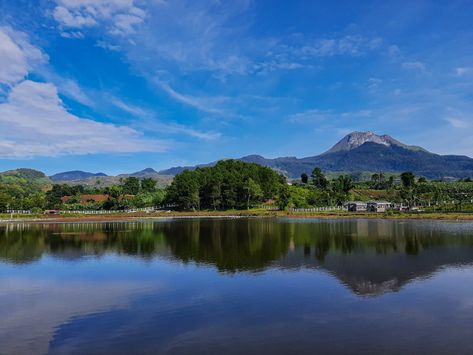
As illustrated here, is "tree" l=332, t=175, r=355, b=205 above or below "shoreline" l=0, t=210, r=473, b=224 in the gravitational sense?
above

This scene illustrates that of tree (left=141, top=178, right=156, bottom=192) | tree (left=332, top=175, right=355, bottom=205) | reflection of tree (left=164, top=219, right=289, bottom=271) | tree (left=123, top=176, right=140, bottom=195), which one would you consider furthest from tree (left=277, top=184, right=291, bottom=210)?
tree (left=141, top=178, right=156, bottom=192)

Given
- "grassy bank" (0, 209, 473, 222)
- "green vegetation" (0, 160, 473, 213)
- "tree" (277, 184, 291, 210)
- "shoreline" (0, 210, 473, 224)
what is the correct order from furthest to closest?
"green vegetation" (0, 160, 473, 213)
"tree" (277, 184, 291, 210)
"grassy bank" (0, 209, 473, 222)
"shoreline" (0, 210, 473, 224)

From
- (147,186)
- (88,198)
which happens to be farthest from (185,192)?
(147,186)

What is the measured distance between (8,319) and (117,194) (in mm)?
111237

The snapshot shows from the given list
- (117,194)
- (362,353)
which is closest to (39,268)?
(362,353)

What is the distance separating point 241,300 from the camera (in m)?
21.9

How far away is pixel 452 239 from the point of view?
155 feet

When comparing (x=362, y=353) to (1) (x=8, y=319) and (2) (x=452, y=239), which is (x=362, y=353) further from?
(2) (x=452, y=239)

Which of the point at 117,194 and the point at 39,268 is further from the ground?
the point at 117,194

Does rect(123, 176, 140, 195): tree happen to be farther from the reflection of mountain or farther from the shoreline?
the reflection of mountain

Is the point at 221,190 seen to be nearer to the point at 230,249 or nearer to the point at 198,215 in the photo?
the point at 198,215

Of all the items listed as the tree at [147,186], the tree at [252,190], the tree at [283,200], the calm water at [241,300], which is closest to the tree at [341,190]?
the tree at [283,200]

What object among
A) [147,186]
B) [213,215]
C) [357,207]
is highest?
[147,186]

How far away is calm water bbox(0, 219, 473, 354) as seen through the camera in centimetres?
1586
